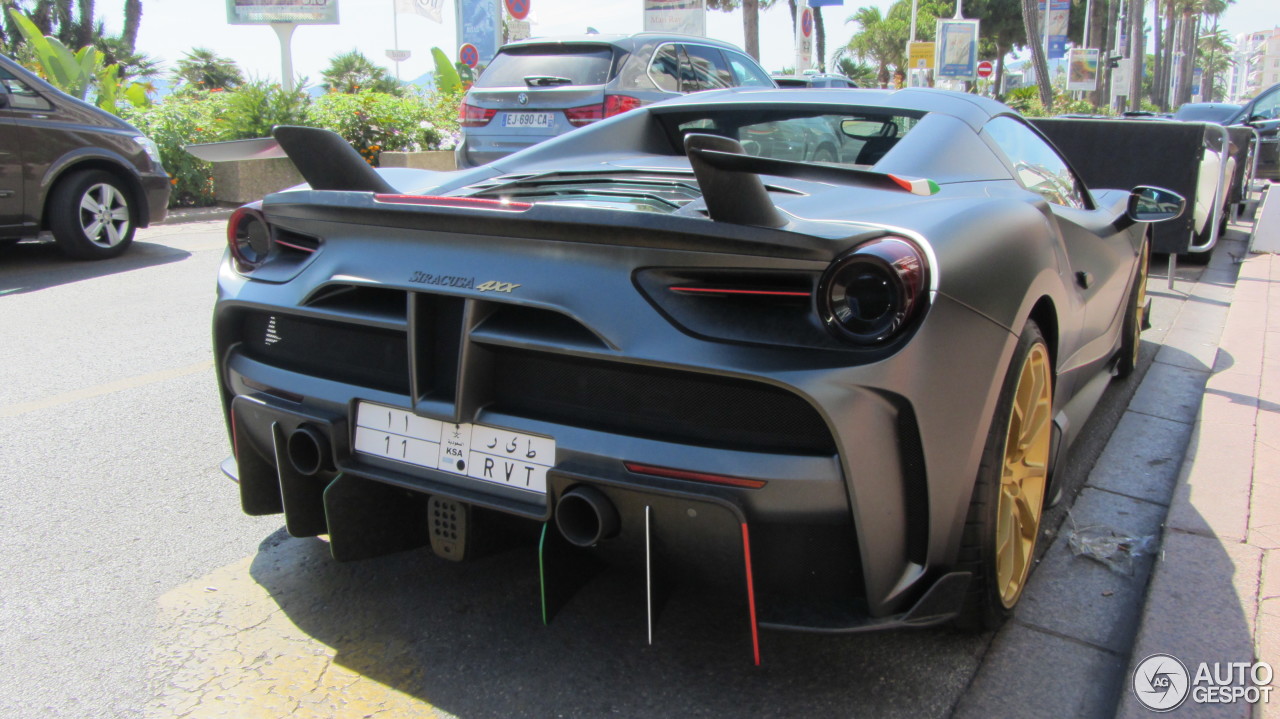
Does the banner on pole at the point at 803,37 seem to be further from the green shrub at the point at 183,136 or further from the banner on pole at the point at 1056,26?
the green shrub at the point at 183,136

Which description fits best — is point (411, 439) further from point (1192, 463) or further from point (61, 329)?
point (61, 329)

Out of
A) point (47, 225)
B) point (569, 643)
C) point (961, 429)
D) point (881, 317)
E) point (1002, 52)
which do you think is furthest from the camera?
point (1002, 52)

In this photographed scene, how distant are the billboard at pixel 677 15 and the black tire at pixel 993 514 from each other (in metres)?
18.0

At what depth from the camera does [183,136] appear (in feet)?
39.3

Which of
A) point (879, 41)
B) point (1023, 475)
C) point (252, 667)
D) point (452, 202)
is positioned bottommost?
point (252, 667)

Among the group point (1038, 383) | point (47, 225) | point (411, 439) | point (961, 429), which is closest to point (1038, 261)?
point (1038, 383)

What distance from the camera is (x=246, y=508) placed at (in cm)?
261

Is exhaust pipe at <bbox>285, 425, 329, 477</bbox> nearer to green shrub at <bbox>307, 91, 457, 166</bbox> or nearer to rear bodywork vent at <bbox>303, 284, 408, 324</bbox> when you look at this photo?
rear bodywork vent at <bbox>303, 284, 408, 324</bbox>

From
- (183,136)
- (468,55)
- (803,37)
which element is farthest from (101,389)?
(803,37)

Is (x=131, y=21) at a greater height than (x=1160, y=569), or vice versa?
(x=131, y=21)

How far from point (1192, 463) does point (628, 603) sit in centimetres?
226

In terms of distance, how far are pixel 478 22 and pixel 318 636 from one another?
20093mm

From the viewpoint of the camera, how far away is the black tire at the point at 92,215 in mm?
7750

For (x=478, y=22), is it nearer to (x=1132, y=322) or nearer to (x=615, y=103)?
(x=615, y=103)
